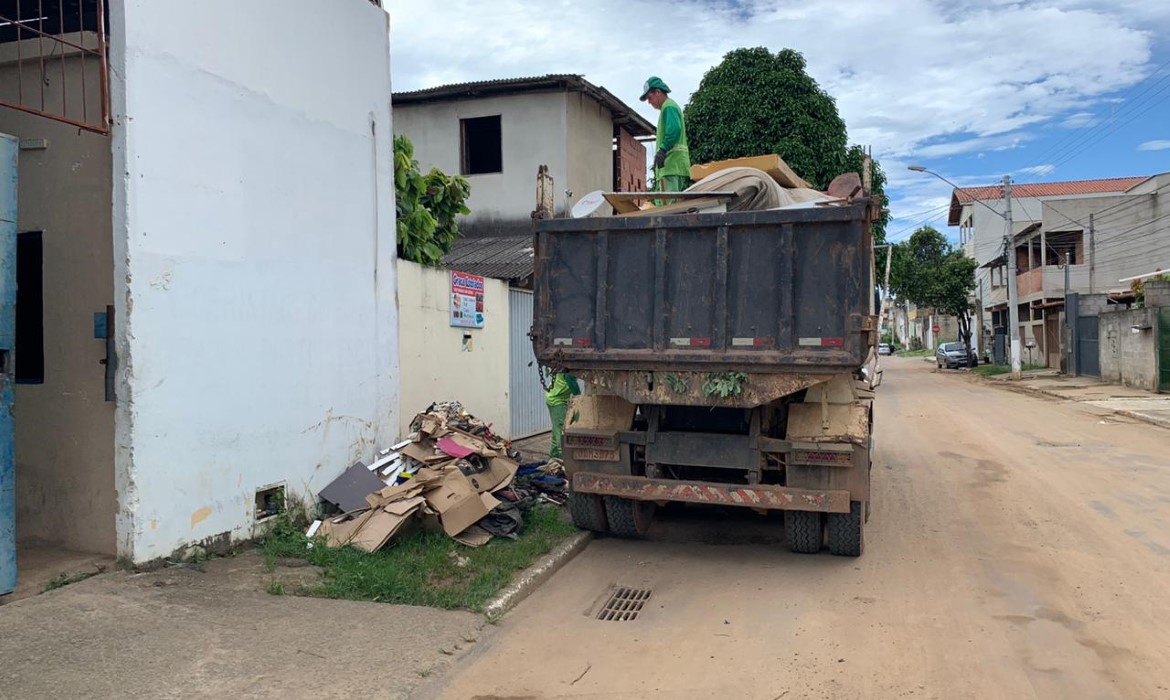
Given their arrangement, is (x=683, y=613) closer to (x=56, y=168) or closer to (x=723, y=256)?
(x=723, y=256)

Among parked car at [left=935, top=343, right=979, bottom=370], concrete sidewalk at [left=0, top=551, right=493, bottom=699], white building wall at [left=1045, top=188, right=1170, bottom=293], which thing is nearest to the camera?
concrete sidewalk at [left=0, top=551, right=493, bottom=699]

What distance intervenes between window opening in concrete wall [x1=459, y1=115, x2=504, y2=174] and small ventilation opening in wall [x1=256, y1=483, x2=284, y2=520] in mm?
12517

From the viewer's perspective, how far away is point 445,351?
369 inches

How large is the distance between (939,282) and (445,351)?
34.2 metres

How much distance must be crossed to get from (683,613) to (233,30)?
17.1ft

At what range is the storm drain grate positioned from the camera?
501 cm

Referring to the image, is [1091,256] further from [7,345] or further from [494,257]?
[7,345]

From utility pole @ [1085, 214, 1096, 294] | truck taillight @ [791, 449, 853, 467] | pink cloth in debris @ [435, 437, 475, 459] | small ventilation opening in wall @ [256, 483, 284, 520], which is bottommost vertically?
small ventilation opening in wall @ [256, 483, 284, 520]

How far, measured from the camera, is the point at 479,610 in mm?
4855

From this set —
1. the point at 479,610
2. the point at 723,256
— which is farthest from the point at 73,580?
the point at 723,256

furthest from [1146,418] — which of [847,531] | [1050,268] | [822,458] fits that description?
[1050,268]

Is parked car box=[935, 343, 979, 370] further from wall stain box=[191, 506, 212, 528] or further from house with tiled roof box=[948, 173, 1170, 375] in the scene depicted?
wall stain box=[191, 506, 212, 528]

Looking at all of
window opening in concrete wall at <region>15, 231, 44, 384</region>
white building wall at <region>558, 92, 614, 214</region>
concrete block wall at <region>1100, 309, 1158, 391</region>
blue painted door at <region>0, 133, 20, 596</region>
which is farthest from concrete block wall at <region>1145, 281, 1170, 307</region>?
blue painted door at <region>0, 133, 20, 596</region>

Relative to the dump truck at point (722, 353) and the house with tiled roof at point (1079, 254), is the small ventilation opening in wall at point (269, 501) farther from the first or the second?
the house with tiled roof at point (1079, 254)
